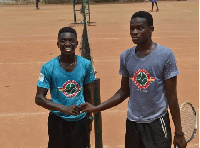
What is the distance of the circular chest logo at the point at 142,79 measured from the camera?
2826mm

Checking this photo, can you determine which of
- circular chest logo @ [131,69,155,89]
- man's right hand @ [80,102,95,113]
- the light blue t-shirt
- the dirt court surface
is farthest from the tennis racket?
the dirt court surface

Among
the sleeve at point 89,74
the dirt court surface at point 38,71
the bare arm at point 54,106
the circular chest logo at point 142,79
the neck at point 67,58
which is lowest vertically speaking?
the dirt court surface at point 38,71

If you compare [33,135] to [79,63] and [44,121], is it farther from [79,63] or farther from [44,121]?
[79,63]

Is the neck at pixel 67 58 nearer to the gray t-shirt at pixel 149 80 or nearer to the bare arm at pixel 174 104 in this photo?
the gray t-shirt at pixel 149 80

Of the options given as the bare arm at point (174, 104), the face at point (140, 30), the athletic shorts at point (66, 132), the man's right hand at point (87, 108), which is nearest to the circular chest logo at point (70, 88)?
the man's right hand at point (87, 108)

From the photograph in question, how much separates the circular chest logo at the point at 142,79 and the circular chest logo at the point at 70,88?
64 centimetres

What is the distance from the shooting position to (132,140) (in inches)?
119

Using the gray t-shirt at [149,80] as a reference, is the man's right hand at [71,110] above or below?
below

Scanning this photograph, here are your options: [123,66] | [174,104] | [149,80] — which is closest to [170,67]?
[149,80]

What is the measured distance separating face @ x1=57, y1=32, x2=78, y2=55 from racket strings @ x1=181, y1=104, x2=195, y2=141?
4.43ft

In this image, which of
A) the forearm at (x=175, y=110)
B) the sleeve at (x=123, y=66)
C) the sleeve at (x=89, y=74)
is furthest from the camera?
the sleeve at (x=89, y=74)

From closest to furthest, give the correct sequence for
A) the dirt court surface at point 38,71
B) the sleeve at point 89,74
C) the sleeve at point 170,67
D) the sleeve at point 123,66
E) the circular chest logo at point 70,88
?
the sleeve at point 170,67
the sleeve at point 123,66
the circular chest logo at point 70,88
the sleeve at point 89,74
the dirt court surface at point 38,71

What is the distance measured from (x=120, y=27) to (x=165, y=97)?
15.2 meters

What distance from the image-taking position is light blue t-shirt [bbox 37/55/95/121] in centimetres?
320
